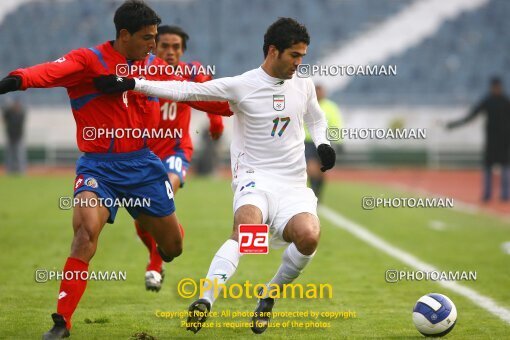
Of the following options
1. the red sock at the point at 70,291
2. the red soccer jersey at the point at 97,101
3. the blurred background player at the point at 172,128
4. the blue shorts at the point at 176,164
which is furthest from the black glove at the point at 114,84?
the blue shorts at the point at 176,164

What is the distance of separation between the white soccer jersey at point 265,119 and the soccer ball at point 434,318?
1234 millimetres

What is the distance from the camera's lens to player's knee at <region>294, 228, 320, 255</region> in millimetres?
6543

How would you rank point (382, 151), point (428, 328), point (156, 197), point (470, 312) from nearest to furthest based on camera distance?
point (428, 328)
point (156, 197)
point (470, 312)
point (382, 151)

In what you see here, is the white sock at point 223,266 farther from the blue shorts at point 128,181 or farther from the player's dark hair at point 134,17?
the player's dark hair at point 134,17

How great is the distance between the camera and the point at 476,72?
117 feet

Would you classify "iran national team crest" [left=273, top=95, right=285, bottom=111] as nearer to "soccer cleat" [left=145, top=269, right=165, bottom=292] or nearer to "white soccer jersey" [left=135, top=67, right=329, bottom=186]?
"white soccer jersey" [left=135, top=67, right=329, bottom=186]

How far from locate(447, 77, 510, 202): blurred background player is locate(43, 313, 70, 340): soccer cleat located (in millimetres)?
15077

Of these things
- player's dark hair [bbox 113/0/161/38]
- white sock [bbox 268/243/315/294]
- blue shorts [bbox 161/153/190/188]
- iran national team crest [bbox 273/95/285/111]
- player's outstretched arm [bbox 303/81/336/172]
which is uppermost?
player's dark hair [bbox 113/0/161/38]

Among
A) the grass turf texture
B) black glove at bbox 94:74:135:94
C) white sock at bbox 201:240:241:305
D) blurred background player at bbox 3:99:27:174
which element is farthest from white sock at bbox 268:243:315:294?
blurred background player at bbox 3:99:27:174

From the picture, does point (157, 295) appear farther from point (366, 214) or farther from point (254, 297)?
point (366, 214)

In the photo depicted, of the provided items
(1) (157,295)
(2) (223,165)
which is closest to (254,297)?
(1) (157,295)

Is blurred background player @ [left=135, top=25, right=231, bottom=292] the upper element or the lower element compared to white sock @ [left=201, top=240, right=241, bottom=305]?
upper

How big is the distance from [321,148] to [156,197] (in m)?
1.25

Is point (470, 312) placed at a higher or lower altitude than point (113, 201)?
lower
